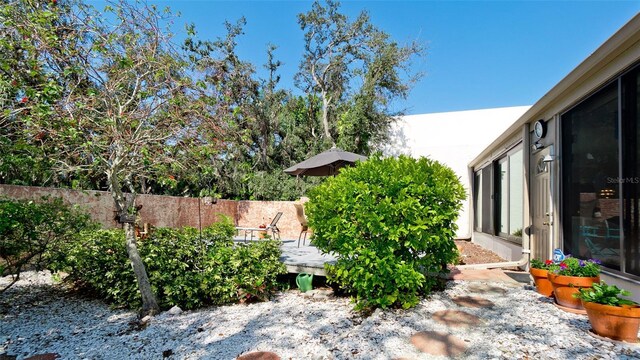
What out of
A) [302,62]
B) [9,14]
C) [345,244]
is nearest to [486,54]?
[302,62]

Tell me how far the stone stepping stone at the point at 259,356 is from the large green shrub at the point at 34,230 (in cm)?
299

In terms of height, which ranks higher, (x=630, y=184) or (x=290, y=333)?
(x=630, y=184)

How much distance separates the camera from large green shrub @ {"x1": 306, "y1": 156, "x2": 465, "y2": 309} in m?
3.65

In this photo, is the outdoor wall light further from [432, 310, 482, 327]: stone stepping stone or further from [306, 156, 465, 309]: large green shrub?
[432, 310, 482, 327]: stone stepping stone

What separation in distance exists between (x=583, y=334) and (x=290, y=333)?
2.42 m

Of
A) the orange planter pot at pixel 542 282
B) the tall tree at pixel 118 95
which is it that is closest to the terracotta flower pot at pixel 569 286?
the orange planter pot at pixel 542 282

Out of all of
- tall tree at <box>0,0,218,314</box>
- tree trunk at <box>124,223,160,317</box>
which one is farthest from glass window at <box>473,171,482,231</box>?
tree trunk at <box>124,223,160,317</box>

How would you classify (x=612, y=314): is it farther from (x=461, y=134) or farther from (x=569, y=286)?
(x=461, y=134)

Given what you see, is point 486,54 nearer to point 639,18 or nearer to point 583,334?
point 639,18

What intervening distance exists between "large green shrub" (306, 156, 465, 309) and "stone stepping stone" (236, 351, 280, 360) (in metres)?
1.18

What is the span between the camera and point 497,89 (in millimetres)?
13250

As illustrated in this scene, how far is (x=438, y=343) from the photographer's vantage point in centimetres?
288

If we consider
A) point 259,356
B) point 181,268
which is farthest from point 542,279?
point 181,268

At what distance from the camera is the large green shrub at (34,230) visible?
4.06 meters
